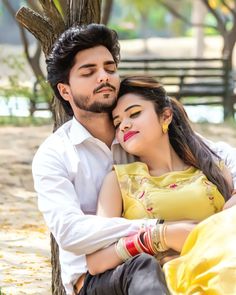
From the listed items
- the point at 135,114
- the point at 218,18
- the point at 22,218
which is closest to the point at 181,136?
the point at 135,114

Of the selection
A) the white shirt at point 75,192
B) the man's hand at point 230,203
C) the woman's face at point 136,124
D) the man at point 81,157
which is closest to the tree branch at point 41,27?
the man at point 81,157

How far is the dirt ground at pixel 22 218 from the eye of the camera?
5.21m

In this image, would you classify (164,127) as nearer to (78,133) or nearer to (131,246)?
(78,133)

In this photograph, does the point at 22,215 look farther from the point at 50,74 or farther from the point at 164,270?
the point at 164,270

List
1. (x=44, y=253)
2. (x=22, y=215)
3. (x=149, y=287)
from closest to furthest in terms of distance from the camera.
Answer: (x=149, y=287)
(x=44, y=253)
(x=22, y=215)

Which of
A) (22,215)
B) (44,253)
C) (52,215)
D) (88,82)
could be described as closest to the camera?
(52,215)

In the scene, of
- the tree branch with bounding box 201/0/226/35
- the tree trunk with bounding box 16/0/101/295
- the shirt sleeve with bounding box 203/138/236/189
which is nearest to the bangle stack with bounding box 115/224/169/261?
the shirt sleeve with bounding box 203/138/236/189

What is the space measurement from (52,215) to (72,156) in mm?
312

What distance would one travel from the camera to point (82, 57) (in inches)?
139

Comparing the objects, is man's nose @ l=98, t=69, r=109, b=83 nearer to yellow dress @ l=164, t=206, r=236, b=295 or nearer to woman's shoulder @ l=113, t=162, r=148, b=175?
woman's shoulder @ l=113, t=162, r=148, b=175

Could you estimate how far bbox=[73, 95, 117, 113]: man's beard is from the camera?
3.52 m

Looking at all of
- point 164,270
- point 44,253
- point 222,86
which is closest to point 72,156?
point 164,270

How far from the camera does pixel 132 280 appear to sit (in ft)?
9.96

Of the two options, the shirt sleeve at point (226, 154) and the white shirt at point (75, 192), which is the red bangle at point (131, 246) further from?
the shirt sleeve at point (226, 154)
